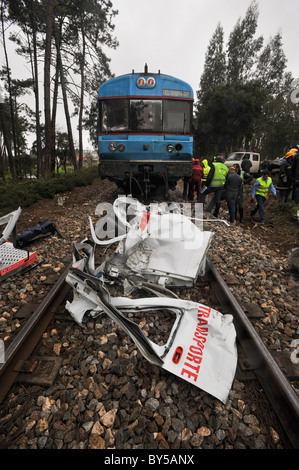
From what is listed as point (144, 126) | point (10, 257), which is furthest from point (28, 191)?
point (10, 257)

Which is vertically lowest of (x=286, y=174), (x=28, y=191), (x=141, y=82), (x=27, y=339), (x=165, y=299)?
(x=27, y=339)

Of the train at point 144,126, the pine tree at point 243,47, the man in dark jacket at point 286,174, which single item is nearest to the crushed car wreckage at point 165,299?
the train at point 144,126

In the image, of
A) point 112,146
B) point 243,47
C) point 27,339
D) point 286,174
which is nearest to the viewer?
point 27,339

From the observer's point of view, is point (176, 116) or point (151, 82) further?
point (176, 116)

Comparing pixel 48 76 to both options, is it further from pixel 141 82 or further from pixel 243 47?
pixel 243 47

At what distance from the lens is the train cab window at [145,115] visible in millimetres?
6113

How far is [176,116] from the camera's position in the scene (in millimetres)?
6273

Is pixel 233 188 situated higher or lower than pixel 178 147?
lower

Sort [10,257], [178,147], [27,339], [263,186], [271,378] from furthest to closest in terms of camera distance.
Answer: [263,186] → [178,147] → [10,257] → [27,339] → [271,378]

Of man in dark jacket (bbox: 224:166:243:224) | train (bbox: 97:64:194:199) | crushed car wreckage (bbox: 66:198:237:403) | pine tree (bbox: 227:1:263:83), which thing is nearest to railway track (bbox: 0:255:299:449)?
crushed car wreckage (bbox: 66:198:237:403)

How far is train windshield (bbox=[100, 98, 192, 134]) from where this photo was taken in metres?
6.12

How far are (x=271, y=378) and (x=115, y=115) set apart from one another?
6514 millimetres

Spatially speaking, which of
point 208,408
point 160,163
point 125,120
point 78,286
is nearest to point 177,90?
point 125,120

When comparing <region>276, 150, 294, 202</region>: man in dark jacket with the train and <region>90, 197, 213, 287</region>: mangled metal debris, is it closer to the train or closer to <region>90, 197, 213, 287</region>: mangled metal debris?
the train
